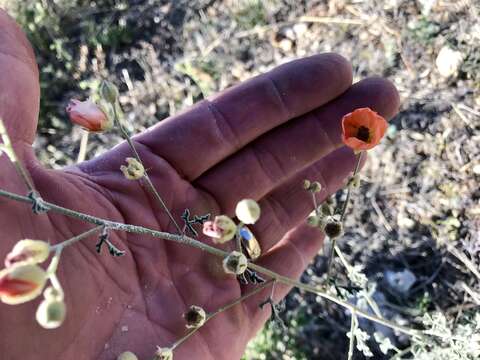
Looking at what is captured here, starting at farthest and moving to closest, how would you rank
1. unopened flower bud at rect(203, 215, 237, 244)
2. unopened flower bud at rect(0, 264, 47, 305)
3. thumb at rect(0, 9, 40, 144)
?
thumb at rect(0, 9, 40, 144) < unopened flower bud at rect(203, 215, 237, 244) < unopened flower bud at rect(0, 264, 47, 305)

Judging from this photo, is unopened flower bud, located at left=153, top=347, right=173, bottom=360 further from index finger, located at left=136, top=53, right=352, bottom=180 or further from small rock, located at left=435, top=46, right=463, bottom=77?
small rock, located at left=435, top=46, right=463, bottom=77

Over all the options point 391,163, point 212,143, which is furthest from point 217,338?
point 391,163

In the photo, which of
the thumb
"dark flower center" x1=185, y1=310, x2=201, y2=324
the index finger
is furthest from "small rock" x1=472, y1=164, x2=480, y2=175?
the thumb

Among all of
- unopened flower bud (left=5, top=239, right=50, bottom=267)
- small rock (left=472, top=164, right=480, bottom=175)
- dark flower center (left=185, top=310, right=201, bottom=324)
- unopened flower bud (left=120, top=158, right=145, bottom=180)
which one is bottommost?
small rock (left=472, top=164, right=480, bottom=175)

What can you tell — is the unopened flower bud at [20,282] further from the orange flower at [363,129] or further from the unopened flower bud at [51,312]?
the orange flower at [363,129]

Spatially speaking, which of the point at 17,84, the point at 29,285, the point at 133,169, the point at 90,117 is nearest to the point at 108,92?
the point at 90,117

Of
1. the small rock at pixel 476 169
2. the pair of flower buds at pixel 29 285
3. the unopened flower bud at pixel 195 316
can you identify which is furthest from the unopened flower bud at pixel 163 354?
the small rock at pixel 476 169
